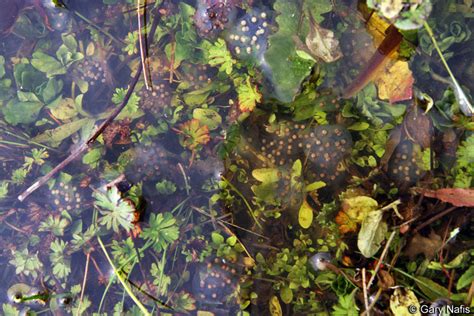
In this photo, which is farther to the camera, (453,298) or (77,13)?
(77,13)

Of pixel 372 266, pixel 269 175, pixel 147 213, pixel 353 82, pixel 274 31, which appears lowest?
pixel 372 266

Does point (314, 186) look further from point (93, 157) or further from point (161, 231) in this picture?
point (93, 157)

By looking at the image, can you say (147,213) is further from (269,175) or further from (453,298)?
(453,298)

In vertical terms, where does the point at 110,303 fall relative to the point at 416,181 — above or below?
below

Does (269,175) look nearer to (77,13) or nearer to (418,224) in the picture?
(418,224)

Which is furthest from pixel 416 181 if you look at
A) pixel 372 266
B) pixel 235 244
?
pixel 235 244

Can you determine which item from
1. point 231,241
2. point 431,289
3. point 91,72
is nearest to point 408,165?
point 431,289


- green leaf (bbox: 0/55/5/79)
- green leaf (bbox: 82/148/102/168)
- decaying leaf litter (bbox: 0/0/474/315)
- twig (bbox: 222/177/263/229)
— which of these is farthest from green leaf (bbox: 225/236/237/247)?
green leaf (bbox: 0/55/5/79)
